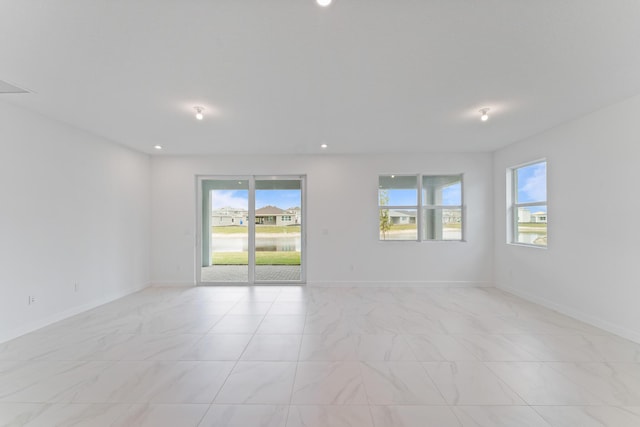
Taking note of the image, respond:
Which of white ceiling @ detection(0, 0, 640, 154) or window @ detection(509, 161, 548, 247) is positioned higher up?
white ceiling @ detection(0, 0, 640, 154)

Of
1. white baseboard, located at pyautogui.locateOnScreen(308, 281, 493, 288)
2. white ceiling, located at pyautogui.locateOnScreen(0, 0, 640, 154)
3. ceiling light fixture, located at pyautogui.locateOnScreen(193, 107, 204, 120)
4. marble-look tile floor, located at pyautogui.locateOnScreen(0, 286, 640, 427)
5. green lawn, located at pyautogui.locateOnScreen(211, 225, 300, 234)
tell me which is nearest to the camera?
white ceiling, located at pyautogui.locateOnScreen(0, 0, 640, 154)

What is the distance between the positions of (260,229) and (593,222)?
17.4 ft

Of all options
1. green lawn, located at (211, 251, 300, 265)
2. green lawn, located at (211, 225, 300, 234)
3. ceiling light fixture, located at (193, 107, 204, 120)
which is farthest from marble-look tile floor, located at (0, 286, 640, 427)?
ceiling light fixture, located at (193, 107, 204, 120)

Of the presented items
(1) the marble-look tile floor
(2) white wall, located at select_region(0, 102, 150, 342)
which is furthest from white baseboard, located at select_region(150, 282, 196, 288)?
(1) the marble-look tile floor

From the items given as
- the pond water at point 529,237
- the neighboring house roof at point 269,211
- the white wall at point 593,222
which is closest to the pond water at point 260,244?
the neighboring house roof at point 269,211

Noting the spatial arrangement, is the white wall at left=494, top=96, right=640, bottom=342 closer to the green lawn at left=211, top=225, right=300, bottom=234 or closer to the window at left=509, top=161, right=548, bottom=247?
the window at left=509, top=161, right=548, bottom=247

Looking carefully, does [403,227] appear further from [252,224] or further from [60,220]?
[60,220]

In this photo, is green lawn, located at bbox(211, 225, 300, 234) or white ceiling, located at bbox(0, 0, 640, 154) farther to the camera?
green lawn, located at bbox(211, 225, 300, 234)

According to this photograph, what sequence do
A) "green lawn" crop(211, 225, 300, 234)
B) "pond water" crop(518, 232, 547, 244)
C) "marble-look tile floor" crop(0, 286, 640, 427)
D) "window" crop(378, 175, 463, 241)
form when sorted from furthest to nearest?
"green lawn" crop(211, 225, 300, 234), "window" crop(378, 175, 463, 241), "pond water" crop(518, 232, 547, 244), "marble-look tile floor" crop(0, 286, 640, 427)

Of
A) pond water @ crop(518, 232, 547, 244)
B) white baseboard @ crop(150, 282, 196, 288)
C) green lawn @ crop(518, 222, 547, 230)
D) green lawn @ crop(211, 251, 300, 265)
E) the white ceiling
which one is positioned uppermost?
the white ceiling

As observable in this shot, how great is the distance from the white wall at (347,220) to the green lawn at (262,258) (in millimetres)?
431

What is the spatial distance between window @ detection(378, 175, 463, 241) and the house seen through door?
5.87 feet

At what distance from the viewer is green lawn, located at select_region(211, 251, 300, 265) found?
5.93 m

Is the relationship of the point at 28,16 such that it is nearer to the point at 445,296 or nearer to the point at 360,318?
the point at 360,318
